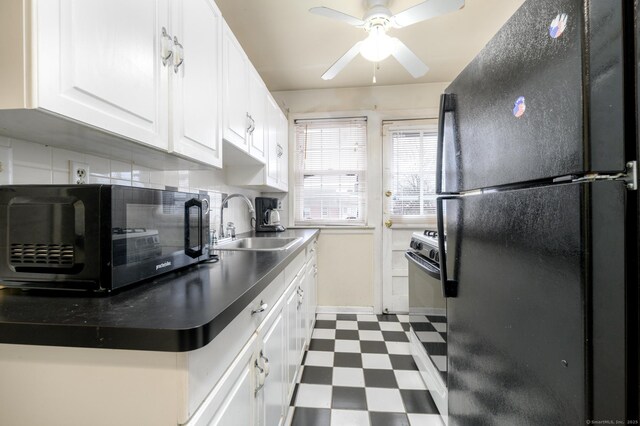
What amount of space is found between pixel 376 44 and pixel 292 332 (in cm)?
180

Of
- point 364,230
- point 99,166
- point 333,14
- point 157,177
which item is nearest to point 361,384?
point 364,230

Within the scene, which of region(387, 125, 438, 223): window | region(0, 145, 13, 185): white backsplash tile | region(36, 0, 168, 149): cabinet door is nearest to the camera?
region(36, 0, 168, 149): cabinet door

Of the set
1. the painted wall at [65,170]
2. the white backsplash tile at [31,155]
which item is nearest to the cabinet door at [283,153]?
the painted wall at [65,170]

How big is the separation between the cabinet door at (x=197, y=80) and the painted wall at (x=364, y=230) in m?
1.93

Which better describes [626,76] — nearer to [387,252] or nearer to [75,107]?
[75,107]

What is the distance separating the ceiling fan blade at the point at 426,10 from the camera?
4.63ft

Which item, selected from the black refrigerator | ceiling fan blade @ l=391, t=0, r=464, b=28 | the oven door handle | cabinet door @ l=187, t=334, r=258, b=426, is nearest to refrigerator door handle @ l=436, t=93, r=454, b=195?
the black refrigerator

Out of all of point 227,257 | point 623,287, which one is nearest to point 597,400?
point 623,287

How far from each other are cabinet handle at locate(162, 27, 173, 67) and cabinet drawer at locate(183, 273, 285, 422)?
33.7 inches

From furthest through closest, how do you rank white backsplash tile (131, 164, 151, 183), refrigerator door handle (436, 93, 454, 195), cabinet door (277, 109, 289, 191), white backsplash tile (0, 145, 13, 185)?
cabinet door (277, 109, 289, 191) → white backsplash tile (131, 164, 151, 183) → refrigerator door handle (436, 93, 454, 195) → white backsplash tile (0, 145, 13, 185)

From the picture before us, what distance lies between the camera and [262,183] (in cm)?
222

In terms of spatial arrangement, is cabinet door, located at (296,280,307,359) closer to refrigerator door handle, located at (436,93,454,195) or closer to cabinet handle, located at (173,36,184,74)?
refrigerator door handle, located at (436,93,454,195)

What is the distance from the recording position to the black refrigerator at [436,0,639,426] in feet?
1.66

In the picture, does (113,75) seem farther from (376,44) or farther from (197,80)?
(376,44)
